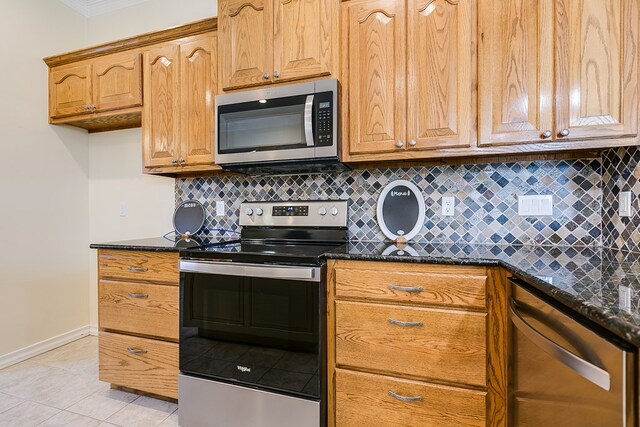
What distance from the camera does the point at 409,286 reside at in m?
1.37

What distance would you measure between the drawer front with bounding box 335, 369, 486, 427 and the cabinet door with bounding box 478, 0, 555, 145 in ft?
3.81

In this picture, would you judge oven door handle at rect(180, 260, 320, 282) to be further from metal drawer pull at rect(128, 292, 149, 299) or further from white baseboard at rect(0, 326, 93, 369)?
white baseboard at rect(0, 326, 93, 369)

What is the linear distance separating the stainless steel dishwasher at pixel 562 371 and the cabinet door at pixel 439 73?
0.80 metres

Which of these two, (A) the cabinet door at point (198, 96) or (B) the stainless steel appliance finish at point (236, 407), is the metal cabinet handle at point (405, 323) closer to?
(B) the stainless steel appliance finish at point (236, 407)

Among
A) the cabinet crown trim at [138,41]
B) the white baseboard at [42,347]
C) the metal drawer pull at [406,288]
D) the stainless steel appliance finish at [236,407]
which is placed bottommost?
the white baseboard at [42,347]

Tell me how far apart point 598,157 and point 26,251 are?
3.87 meters

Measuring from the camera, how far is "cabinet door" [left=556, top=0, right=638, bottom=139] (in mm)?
1346

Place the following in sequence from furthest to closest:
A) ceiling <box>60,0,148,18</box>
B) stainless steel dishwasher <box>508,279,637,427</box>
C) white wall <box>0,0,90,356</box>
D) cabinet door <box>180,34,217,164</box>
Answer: ceiling <box>60,0,148,18</box>, white wall <box>0,0,90,356</box>, cabinet door <box>180,34,217,164</box>, stainless steel dishwasher <box>508,279,637,427</box>

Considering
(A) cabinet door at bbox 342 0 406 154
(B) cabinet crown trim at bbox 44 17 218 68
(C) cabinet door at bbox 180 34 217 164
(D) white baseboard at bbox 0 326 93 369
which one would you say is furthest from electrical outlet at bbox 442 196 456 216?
(D) white baseboard at bbox 0 326 93 369

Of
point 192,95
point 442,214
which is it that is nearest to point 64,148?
point 192,95

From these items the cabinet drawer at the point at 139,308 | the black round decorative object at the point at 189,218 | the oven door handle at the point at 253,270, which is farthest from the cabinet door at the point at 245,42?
the cabinet drawer at the point at 139,308

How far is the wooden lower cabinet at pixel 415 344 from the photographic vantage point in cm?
128

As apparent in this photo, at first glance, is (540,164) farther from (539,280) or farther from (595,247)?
(539,280)

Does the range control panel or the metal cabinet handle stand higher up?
the range control panel
